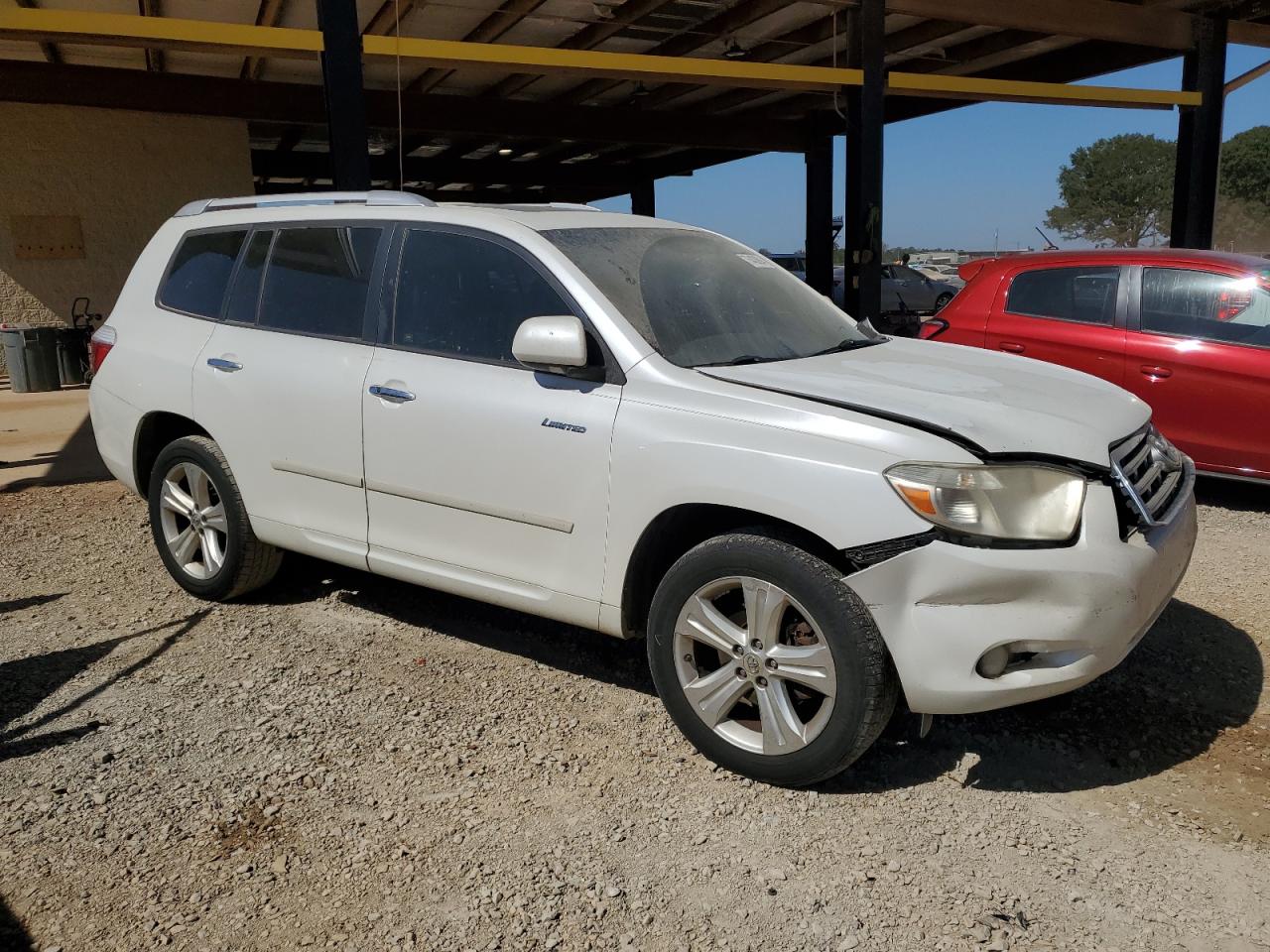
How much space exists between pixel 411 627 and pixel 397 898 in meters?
2.02

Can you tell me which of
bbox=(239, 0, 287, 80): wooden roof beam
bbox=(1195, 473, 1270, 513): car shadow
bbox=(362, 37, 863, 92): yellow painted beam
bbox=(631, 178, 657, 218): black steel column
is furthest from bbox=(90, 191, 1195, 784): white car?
bbox=(631, 178, 657, 218): black steel column

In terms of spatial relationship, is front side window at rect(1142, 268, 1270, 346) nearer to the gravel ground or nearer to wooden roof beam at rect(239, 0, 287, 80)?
the gravel ground

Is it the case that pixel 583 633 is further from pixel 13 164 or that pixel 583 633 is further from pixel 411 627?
pixel 13 164

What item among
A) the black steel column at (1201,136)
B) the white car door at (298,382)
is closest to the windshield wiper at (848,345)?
the white car door at (298,382)

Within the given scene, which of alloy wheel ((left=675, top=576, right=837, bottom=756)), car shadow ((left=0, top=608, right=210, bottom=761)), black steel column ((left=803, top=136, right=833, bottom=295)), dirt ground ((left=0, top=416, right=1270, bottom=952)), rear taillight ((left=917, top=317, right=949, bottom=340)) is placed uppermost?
black steel column ((left=803, top=136, right=833, bottom=295))

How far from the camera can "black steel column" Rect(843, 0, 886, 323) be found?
10.5 meters

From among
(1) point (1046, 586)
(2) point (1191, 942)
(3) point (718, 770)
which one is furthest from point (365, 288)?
(2) point (1191, 942)

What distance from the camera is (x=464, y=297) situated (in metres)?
3.95

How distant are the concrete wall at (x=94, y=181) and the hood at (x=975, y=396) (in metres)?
12.4

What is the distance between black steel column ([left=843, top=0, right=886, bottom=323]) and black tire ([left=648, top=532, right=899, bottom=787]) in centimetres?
771

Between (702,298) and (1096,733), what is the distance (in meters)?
2.04

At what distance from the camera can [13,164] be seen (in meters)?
12.8

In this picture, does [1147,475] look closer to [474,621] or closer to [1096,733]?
[1096,733]

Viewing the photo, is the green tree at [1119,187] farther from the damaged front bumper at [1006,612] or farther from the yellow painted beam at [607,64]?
the damaged front bumper at [1006,612]
